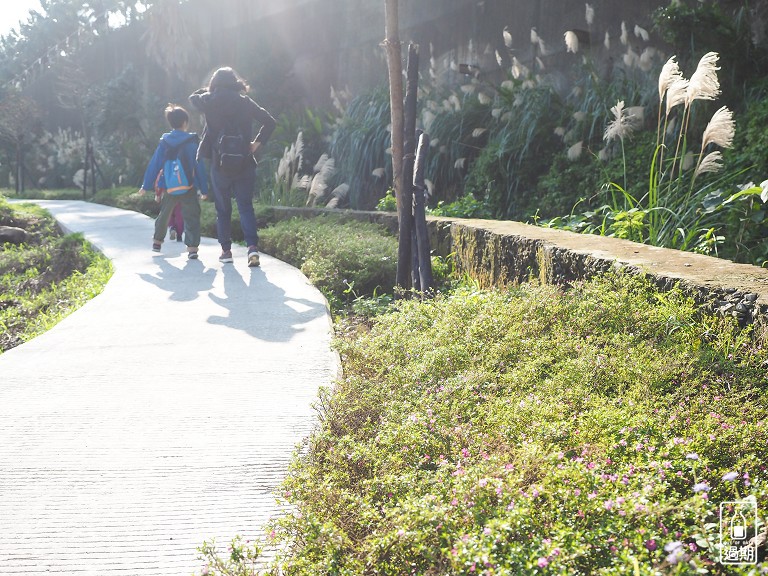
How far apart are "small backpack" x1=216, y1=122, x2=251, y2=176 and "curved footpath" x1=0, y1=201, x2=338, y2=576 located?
1.83 metres

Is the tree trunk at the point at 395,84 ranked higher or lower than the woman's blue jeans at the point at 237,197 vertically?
higher

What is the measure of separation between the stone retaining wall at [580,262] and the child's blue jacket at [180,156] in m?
2.69

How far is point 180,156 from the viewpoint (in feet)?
27.3

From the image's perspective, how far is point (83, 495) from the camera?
2.71m

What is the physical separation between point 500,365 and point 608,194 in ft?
15.1

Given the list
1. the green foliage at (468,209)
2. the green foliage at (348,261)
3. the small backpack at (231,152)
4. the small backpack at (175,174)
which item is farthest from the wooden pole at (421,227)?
the small backpack at (175,174)

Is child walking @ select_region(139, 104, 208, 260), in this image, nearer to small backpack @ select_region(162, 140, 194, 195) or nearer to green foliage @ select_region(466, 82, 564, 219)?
small backpack @ select_region(162, 140, 194, 195)

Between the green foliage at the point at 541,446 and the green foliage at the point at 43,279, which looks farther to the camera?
the green foliage at the point at 43,279

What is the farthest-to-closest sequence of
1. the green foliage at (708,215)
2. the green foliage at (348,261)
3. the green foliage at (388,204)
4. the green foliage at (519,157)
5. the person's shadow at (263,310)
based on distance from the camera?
the green foliage at (388,204), the green foliage at (519,157), the green foliage at (348,261), the green foliage at (708,215), the person's shadow at (263,310)

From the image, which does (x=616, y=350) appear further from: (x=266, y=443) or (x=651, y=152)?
(x=651, y=152)

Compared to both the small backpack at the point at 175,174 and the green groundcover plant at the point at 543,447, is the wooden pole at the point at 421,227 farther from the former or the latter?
the small backpack at the point at 175,174

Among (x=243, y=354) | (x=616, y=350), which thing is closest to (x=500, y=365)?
(x=616, y=350)

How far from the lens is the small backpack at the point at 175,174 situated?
8.27 metres

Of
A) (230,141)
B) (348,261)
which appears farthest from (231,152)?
(348,261)
